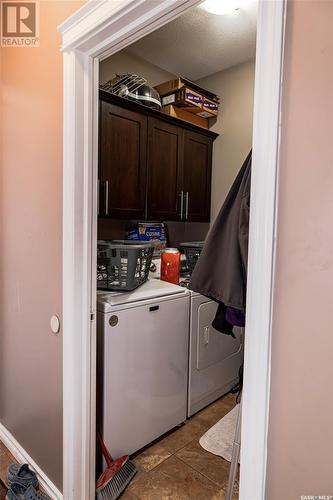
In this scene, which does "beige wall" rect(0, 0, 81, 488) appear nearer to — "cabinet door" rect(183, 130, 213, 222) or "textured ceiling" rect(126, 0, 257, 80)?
"textured ceiling" rect(126, 0, 257, 80)

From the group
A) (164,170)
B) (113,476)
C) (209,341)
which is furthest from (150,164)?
(113,476)

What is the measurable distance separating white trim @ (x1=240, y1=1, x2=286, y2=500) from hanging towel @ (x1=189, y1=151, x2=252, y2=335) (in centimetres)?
15

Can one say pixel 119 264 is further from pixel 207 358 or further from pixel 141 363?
pixel 207 358

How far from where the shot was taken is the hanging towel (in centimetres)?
92

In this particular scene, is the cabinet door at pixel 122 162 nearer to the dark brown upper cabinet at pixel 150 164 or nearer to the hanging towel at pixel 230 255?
the dark brown upper cabinet at pixel 150 164

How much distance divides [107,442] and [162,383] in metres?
0.45

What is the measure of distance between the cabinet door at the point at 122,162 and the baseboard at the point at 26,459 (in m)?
1.49

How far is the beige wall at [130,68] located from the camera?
238 centimetres

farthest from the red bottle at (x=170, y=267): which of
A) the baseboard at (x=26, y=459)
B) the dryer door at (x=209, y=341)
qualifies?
the baseboard at (x=26, y=459)

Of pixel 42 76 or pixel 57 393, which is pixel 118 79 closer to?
pixel 42 76

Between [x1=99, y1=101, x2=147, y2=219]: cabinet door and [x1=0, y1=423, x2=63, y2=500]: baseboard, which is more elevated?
[x1=99, y1=101, x2=147, y2=219]: cabinet door

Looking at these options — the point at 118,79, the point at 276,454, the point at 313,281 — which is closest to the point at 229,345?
the point at 276,454

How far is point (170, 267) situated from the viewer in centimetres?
225

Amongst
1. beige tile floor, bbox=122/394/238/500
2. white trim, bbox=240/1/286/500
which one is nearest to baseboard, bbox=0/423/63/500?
beige tile floor, bbox=122/394/238/500
